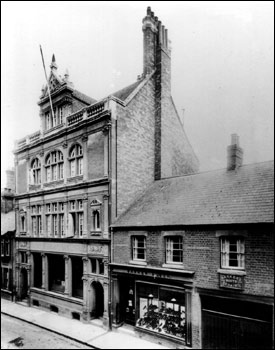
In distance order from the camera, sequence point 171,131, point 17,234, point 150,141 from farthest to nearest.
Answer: point 17,234 → point 171,131 → point 150,141

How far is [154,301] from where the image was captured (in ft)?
46.9

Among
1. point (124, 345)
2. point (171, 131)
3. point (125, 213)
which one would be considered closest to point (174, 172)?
point (171, 131)

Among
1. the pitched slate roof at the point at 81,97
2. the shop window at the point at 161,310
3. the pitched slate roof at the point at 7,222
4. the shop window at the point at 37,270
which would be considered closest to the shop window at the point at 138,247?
the shop window at the point at 161,310

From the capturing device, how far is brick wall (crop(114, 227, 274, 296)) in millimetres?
10625

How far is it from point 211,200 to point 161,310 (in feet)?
19.6

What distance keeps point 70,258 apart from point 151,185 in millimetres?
7339

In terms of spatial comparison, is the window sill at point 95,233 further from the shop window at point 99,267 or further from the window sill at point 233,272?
the window sill at point 233,272

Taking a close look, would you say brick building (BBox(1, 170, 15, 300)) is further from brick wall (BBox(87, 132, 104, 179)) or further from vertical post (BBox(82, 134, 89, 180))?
brick wall (BBox(87, 132, 104, 179))

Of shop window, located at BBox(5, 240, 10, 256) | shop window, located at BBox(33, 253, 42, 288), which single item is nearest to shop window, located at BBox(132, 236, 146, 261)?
shop window, located at BBox(33, 253, 42, 288)

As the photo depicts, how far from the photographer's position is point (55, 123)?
21.3m

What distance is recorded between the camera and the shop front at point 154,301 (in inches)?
512

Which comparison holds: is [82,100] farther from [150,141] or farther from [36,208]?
[36,208]

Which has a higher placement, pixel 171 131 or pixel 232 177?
pixel 171 131

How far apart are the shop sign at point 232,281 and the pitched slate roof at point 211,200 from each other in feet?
7.12
